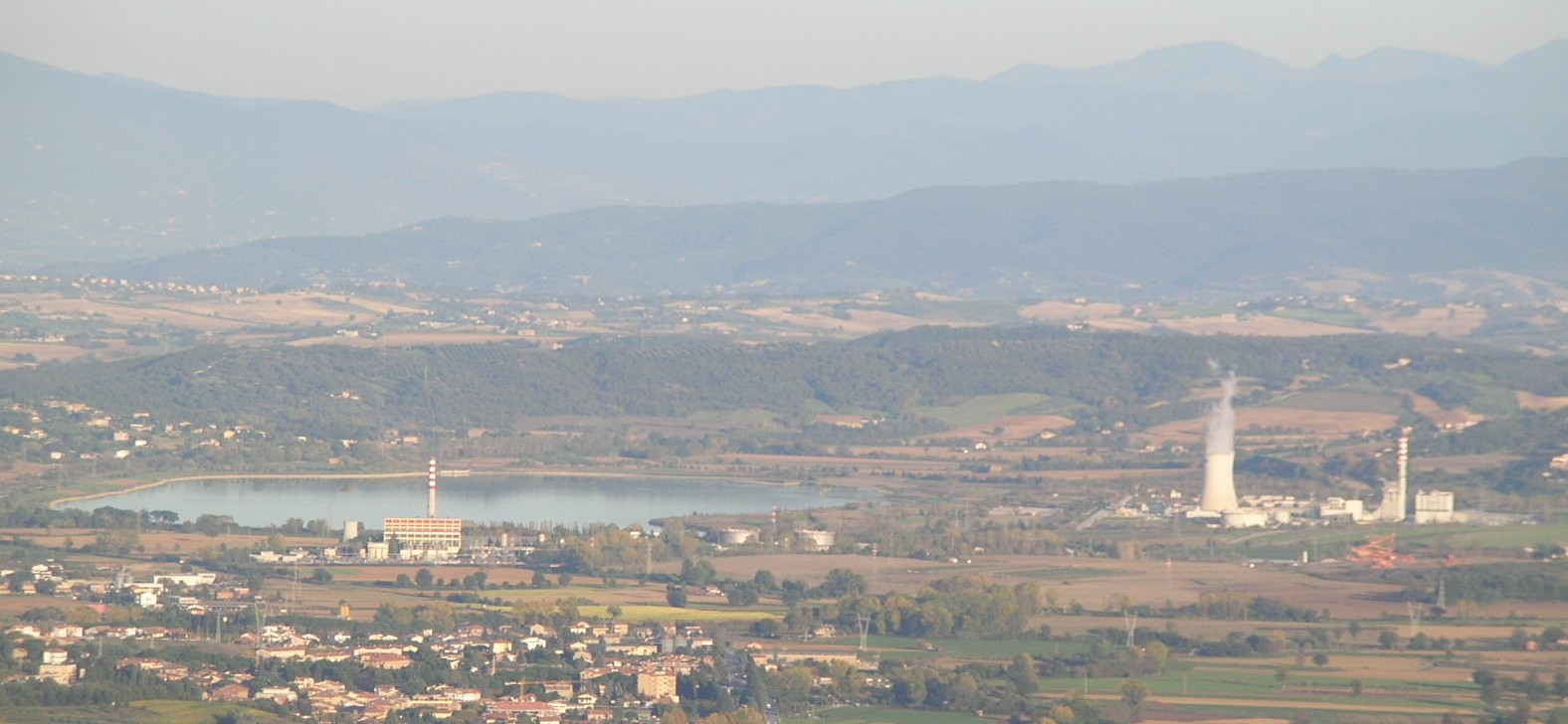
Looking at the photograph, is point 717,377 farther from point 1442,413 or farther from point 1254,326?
point 1254,326

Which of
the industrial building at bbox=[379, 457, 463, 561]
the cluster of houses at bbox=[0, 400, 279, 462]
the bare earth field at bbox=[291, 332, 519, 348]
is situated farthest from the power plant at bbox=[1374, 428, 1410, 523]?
the bare earth field at bbox=[291, 332, 519, 348]

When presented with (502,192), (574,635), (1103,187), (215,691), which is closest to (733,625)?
(574,635)

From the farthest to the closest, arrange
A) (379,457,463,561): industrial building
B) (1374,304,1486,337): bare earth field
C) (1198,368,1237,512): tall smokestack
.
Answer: (1374,304,1486,337): bare earth field, (1198,368,1237,512): tall smokestack, (379,457,463,561): industrial building

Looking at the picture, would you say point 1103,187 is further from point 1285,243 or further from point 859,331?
point 859,331

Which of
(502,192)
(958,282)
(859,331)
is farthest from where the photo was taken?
(502,192)

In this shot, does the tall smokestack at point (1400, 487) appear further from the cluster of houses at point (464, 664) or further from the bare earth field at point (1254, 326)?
the bare earth field at point (1254, 326)

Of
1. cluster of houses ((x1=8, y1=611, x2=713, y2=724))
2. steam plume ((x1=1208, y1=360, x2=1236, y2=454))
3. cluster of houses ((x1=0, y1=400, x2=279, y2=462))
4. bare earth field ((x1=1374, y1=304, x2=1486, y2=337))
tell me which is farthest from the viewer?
bare earth field ((x1=1374, y1=304, x2=1486, y2=337))

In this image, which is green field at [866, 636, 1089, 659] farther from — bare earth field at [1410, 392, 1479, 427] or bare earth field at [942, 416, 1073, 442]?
bare earth field at [942, 416, 1073, 442]

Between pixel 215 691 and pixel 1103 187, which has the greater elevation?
pixel 1103 187
